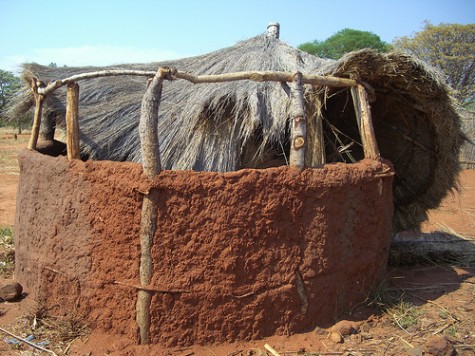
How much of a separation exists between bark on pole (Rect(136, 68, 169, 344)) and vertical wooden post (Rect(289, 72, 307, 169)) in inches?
38.2

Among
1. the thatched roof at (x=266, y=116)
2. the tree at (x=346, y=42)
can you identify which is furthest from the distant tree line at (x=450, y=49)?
the thatched roof at (x=266, y=116)

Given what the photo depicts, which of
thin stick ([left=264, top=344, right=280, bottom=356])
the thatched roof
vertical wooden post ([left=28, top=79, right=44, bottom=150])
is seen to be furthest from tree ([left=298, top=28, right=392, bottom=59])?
thin stick ([left=264, top=344, right=280, bottom=356])

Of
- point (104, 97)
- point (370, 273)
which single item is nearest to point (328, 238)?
point (370, 273)

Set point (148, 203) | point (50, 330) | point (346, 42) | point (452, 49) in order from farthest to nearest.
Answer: point (346, 42)
point (452, 49)
point (50, 330)
point (148, 203)

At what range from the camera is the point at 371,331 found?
342cm

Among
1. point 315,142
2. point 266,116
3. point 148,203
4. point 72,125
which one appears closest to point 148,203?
point 148,203

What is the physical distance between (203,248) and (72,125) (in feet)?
4.85

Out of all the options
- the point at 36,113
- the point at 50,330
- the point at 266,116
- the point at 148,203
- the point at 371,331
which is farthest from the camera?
the point at 36,113

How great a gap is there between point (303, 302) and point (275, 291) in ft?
0.88

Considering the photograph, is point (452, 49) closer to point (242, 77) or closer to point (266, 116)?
point (266, 116)

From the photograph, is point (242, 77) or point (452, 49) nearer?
point (242, 77)

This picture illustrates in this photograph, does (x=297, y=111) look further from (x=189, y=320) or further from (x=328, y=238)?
(x=189, y=320)

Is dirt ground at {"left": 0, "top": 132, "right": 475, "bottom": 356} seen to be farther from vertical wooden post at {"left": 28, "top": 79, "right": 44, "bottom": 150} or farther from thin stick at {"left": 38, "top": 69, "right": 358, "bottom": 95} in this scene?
thin stick at {"left": 38, "top": 69, "right": 358, "bottom": 95}

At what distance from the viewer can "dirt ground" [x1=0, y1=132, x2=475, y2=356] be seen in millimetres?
3064
